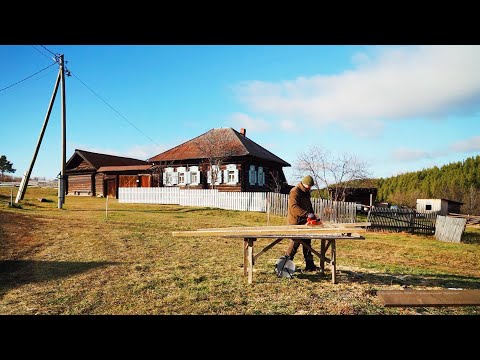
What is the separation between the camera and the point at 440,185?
3791 centimetres

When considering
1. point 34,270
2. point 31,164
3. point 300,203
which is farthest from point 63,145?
point 300,203

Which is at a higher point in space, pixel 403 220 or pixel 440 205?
pixel 440 205

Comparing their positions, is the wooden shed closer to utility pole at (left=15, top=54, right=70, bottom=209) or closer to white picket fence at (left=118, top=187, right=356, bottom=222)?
white picket fence at (left=118, top=187, right=356, bottom=222)

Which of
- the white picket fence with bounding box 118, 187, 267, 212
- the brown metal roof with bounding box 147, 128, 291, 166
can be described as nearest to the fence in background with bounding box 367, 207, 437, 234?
the white picket fence with bounding box 118, 187, 267, 212

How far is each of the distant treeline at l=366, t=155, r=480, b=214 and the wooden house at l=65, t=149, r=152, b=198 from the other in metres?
18.1

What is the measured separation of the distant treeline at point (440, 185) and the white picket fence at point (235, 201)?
29.9 feet

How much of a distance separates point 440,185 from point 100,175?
125 ft

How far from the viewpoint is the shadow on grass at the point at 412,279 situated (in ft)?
19.2

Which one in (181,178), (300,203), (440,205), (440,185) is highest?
(181,178)

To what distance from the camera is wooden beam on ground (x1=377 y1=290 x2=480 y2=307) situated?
3154mm

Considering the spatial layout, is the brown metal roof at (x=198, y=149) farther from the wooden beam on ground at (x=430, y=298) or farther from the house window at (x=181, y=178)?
the wooden beam on ground at (x=430, y=298)

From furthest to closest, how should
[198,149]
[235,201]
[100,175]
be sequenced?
1. [100,175]
2. [198,149]
3. [235,201]

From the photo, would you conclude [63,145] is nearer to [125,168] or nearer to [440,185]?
[125,168]
